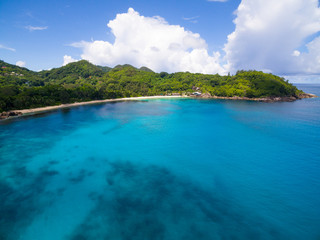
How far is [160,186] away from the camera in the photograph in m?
17.1

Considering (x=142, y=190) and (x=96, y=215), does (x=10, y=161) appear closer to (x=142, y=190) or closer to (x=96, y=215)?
(x=96, y=215)

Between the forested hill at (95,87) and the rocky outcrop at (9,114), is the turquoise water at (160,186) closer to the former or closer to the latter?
the rocky outcrop at (9,114)

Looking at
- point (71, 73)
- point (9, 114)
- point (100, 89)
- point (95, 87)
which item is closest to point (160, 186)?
point (9, 114)

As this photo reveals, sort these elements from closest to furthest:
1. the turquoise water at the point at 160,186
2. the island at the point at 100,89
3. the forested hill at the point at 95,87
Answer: the turquoise water at the point at 160,186 < the island at the point at 100,89 < the forested hill at the point at 95,87

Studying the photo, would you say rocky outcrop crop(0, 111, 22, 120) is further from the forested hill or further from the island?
the forested hill

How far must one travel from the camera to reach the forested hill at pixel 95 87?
62688mm

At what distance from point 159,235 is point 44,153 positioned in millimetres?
24843

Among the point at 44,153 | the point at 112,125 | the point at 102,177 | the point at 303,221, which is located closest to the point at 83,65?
the point at 112,125

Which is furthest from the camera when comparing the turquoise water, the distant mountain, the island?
the distant mountain

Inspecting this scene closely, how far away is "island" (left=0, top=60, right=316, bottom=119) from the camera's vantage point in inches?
2375

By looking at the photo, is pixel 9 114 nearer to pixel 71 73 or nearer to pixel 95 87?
pixel 95 87

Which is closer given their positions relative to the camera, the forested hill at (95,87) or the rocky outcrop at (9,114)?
the rocky outcrop at (9,114)

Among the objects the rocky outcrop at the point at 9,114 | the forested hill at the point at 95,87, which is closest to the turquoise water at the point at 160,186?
the rocky outcrop at the point at 9,114

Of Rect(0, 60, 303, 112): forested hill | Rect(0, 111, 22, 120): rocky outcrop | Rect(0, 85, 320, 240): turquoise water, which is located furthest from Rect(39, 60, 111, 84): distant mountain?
Rect(0, 85, 320, 240): turquoise water
